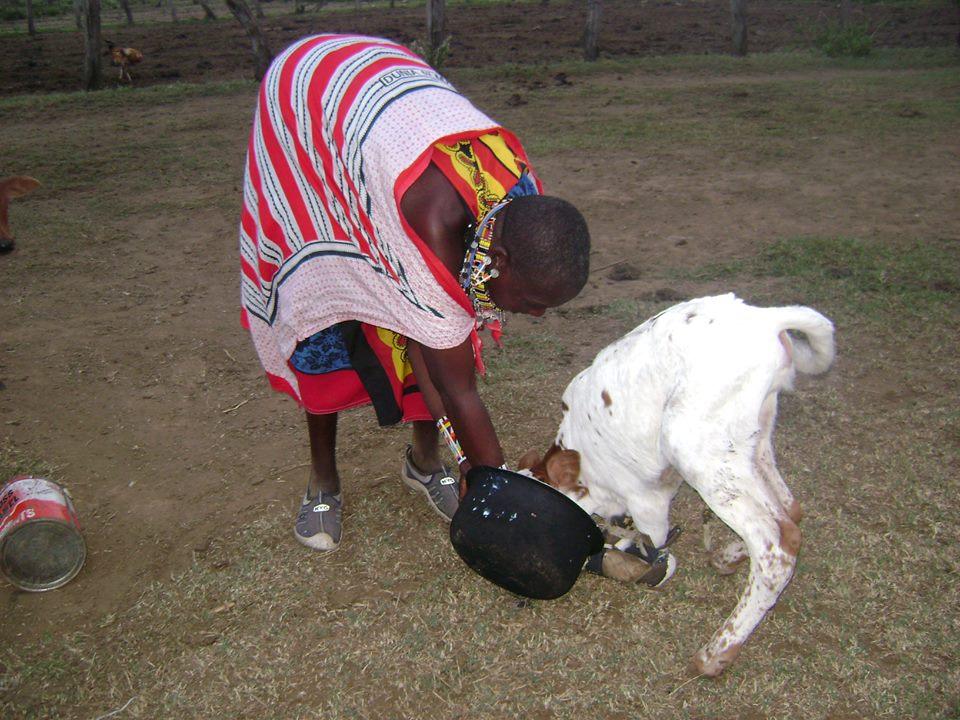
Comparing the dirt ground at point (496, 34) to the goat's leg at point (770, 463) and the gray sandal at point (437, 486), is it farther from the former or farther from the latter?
the goat's leg at point (770, 463)

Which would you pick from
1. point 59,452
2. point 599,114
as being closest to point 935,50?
point 599,114

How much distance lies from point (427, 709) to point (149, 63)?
52.0 ft

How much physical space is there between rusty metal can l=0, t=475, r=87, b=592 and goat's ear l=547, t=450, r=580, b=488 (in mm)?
1783

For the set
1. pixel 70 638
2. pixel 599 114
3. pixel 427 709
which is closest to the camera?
pixel 427 709

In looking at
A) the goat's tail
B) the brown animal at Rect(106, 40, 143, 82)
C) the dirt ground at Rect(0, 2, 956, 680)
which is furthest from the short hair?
the brown animal at Rect(106, 40, 143, 82)

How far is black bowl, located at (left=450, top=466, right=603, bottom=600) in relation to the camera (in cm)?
220

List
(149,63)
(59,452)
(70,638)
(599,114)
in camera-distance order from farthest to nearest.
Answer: (149,63) → (599,114) → (59,452) → (70,638)

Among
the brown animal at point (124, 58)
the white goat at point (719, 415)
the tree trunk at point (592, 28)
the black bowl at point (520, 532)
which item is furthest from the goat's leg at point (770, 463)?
the brown animal at point (124, 58)

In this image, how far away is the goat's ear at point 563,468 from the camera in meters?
2.93

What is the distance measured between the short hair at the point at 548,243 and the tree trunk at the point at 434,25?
10.4 metres

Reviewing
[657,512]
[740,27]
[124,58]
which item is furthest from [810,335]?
[124,58]

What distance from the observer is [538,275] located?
7.04 feet

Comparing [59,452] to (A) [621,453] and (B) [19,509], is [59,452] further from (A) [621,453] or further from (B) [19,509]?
(A) [621,453]

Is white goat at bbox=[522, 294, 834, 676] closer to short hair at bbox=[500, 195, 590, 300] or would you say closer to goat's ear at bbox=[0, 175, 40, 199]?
short hair at bbox=[500, 195, 590, 300]
